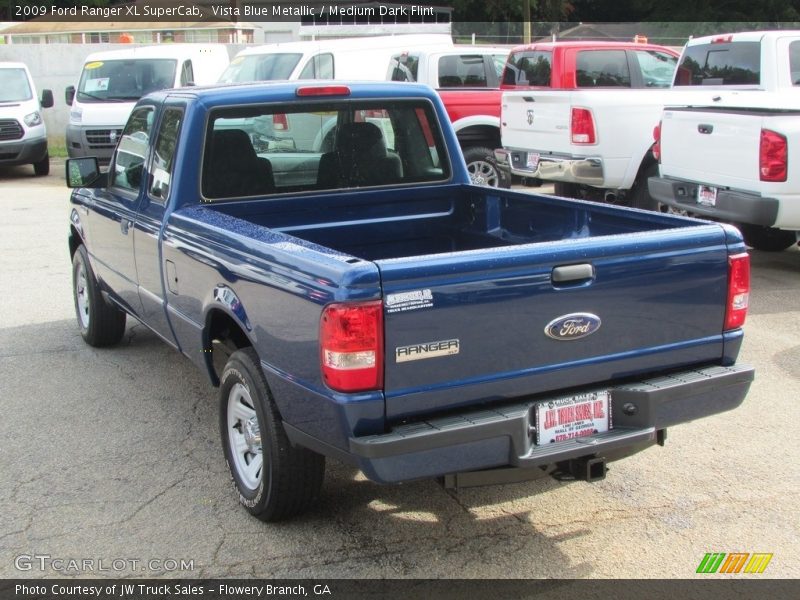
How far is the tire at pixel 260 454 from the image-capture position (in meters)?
3.94

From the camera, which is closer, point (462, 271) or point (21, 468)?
point (462, 271)

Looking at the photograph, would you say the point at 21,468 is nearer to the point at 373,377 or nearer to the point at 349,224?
the point at 349,224

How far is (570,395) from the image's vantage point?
3.71m

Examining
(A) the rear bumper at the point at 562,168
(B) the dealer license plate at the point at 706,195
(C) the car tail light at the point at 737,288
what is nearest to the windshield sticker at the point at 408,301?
(C) the car tail light at the point at 737,288

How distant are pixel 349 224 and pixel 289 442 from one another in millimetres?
1689

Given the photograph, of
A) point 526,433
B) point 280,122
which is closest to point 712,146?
point 280,122

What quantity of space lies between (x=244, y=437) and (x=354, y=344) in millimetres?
1275

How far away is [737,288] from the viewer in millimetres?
3945

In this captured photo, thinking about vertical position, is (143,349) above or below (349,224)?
below

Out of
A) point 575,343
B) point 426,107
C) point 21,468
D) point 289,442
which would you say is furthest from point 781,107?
point 21,468

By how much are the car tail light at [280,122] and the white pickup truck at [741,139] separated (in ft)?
14.2

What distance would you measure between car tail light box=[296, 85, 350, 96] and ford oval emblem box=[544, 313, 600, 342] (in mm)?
2193

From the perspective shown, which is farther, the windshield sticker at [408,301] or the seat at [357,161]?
the seat at [357,161]

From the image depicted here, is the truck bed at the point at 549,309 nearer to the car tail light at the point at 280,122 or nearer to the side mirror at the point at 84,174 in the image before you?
the car tail light at the point at 280,122
